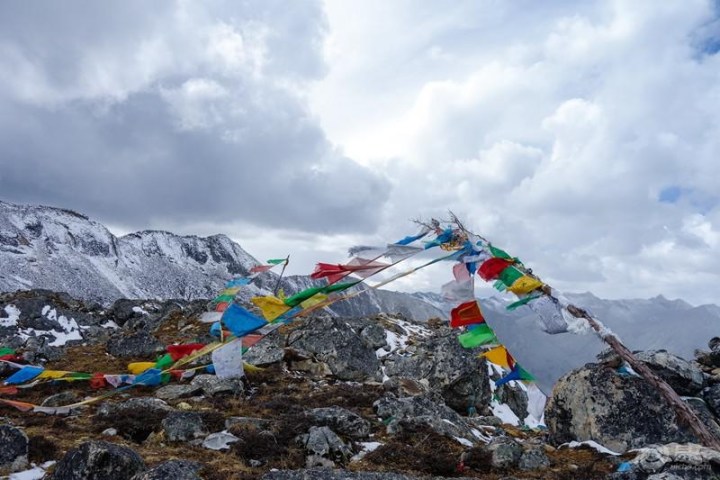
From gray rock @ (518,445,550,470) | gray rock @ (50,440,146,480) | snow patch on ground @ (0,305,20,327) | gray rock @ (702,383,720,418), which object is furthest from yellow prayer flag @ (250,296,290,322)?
snow patch on ground @ (0,305,20,327)

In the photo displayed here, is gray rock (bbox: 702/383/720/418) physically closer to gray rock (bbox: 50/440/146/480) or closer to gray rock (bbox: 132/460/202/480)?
gray rock (bbox: 132/460/202/480)

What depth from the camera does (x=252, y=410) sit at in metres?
13.8

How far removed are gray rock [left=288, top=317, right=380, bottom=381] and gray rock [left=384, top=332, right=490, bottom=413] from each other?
2.20 m

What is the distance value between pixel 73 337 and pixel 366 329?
19517 mm

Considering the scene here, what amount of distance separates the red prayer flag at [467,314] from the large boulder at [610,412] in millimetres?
3897

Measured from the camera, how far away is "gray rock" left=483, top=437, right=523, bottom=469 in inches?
392

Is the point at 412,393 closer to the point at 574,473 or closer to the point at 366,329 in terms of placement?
the point at 574,473

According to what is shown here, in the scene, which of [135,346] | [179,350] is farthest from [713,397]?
[135,346]

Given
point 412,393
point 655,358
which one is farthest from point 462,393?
point 655,358

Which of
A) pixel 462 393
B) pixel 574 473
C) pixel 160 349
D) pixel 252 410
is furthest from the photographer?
pixel 160 349

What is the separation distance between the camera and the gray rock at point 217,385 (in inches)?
620

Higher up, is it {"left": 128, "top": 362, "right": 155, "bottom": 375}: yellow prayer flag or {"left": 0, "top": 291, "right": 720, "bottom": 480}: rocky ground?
{"left": 128, "top": 362, "right": 155, "bottom": 375}: yellow prayer flag

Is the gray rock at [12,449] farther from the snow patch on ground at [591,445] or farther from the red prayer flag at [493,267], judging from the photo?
the snow patch on ground at [591,445]

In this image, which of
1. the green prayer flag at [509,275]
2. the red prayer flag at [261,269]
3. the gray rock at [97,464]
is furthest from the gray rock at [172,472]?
the red prayer flag at [261,269]
